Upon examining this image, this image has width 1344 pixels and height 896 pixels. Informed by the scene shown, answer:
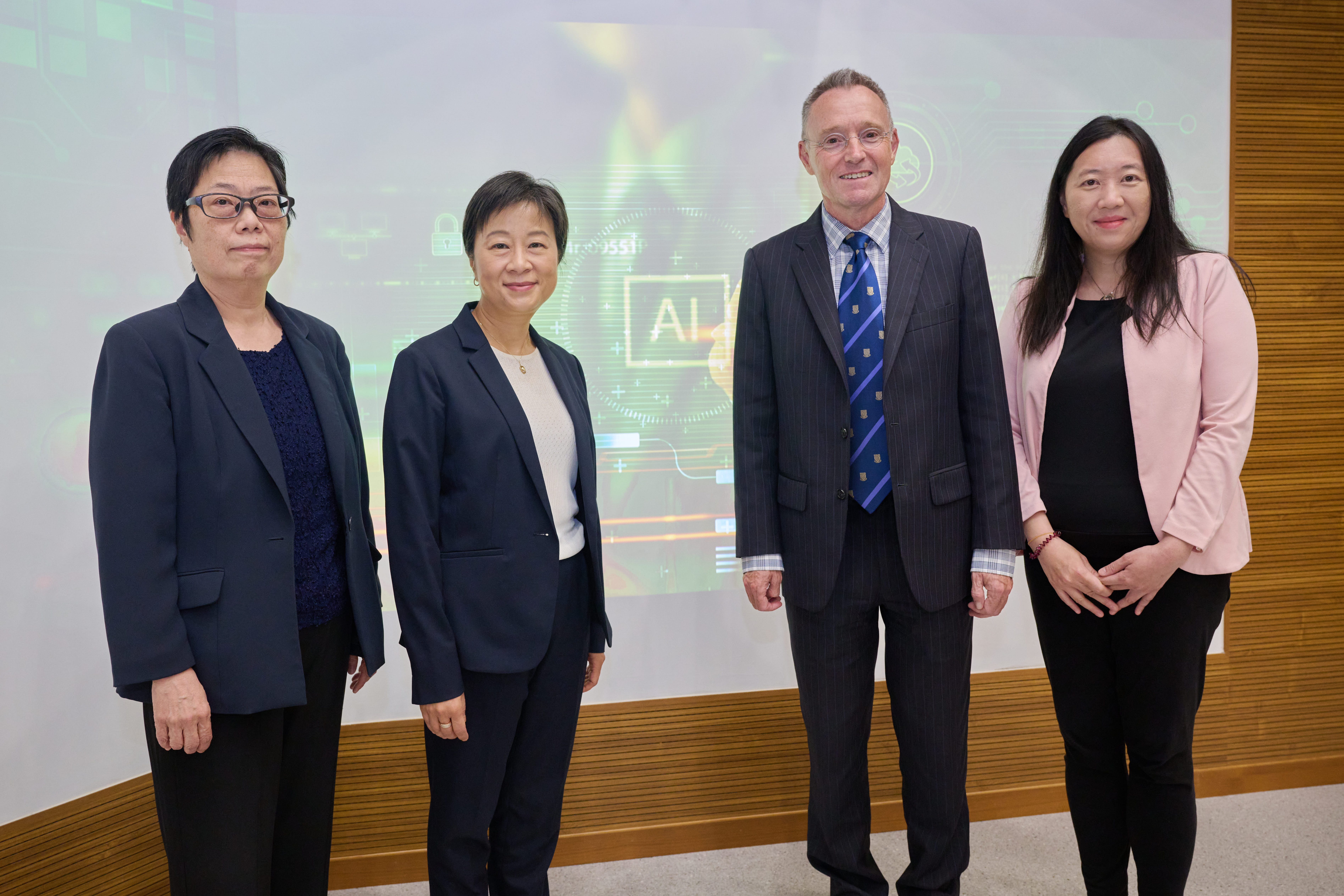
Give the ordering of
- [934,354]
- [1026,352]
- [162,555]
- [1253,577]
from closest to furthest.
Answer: [162,555], [934,354], [1026,352], [1253,577]

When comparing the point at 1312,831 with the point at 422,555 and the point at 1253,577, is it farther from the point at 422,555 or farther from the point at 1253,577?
the point at 422,555

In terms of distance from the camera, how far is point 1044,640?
2014 mm

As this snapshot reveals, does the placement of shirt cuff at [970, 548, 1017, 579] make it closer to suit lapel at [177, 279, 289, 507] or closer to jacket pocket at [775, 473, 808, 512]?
jacket pocket at [775, 473, 808, 512]

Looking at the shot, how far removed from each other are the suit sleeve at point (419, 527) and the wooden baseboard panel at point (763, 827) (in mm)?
1301

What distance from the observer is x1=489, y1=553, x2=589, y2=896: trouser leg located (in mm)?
1804

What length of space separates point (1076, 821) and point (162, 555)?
208 centimetres

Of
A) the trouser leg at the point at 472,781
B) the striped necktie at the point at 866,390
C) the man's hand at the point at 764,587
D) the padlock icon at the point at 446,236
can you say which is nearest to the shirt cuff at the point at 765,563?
the man's hand at the point at 764,587

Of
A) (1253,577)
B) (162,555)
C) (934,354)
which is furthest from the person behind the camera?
(1253,577)

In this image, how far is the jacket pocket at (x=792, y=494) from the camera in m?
1.89

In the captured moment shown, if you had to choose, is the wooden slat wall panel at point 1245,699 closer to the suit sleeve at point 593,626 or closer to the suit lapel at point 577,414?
the suit sleeve at point 593,626

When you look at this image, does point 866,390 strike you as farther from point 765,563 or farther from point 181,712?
point 181,712

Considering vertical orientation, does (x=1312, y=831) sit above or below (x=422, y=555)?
below

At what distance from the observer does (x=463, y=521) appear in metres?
1.71

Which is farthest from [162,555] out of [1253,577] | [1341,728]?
[1341,728]
